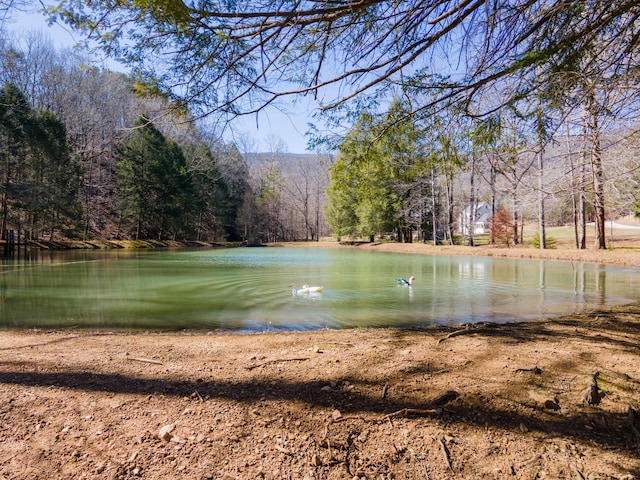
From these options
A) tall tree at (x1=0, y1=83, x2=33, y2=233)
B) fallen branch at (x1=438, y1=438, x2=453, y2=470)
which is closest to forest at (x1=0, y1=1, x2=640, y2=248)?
tall tree at (x1=0, y1=83, x2=33, y2=233)

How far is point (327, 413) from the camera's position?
80.1 inches

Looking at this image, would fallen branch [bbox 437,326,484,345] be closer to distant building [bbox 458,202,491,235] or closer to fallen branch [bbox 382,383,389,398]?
fallen branch [bbox 382,383,389,398]

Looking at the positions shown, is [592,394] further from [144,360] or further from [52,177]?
[52,177]

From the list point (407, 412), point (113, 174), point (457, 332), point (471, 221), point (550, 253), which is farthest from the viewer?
point (113, 174)

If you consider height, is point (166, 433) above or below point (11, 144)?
below

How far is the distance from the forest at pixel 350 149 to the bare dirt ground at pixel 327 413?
2402 mm

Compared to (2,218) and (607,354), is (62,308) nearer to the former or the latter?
(607,354)

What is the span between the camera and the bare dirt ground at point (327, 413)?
1.65m

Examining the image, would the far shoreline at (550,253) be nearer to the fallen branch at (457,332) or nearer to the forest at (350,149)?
the forest at (350,149)

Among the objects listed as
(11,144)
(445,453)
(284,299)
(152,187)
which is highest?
(11,144)

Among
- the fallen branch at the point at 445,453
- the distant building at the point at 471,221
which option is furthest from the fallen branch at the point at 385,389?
the distant building at the point at 471,221

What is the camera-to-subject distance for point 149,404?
2170mm

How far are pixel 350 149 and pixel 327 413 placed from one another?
363 cm

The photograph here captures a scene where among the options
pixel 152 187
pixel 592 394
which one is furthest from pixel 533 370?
pixel 152 187
